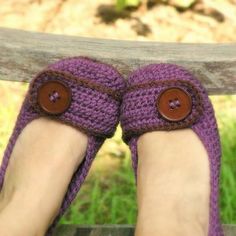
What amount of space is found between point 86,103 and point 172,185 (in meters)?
0.25

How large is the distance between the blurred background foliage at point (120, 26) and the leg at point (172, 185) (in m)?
0.94

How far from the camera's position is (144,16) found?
9.62 ft

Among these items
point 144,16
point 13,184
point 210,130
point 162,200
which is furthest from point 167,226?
point 144,16

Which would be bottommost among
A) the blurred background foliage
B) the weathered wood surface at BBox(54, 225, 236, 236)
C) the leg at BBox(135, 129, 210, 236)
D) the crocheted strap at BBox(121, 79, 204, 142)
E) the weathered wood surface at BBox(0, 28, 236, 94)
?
the weathered wood surface at BBox(54, 225, 236, 236)

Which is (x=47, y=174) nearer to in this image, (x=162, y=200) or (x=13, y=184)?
(x=13, y=184)

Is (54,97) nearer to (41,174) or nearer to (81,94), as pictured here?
(81,94)

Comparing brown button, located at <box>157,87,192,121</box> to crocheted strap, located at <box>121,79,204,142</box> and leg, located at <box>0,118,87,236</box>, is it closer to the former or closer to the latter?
crocheted strap, located at <box>121,79,204,142</box>

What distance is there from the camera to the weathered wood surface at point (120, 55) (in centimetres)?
140

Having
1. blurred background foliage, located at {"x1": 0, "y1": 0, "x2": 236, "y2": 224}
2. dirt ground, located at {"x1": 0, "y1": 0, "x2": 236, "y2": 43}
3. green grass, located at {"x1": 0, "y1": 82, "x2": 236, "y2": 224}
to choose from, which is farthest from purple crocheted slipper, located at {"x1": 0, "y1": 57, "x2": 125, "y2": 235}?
dirt ground, located at {"x1": 0, "y1": 0, "x2": 236, "y2": 43}

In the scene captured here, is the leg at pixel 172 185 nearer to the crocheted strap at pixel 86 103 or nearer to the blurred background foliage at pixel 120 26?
the crocheted strap at pixel 86 103

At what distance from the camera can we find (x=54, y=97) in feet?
4.73

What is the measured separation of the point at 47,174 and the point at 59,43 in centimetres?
28

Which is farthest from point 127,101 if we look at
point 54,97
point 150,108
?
point 54,97

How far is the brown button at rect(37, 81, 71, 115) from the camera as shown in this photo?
143 cm
